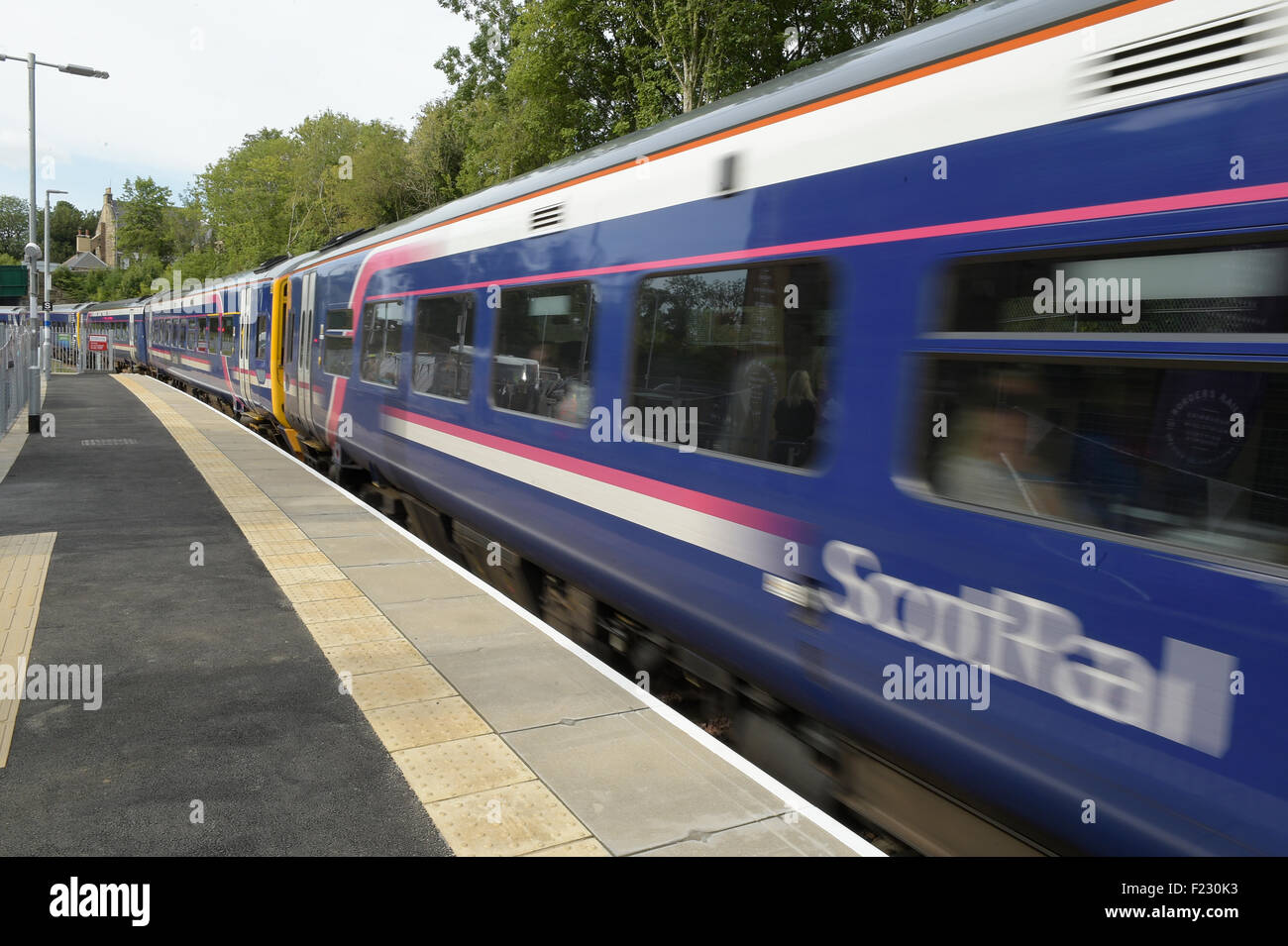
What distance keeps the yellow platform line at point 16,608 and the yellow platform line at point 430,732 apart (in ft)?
4.74

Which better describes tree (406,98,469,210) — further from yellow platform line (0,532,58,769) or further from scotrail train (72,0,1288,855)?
scotrail train (72,0,1288,855)

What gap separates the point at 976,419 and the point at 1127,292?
0.61m

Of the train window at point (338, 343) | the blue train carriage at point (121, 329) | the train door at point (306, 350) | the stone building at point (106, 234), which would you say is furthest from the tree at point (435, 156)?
the stone building at point (106, 234)

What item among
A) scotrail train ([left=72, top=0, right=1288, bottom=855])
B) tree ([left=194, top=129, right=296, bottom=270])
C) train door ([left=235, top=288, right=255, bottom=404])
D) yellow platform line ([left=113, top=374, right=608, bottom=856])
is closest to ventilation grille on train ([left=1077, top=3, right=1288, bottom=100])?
scotrail train ([left=72, top=0, right=1288, bottom=855])

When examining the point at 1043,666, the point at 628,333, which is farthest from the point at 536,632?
the point at 1043,666

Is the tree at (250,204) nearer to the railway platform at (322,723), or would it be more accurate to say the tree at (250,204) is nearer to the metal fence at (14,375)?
the metal fence at (14,375)

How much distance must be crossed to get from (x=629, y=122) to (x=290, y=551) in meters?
23.0

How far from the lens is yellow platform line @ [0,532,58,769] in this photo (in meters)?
4.43

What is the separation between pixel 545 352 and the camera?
6.07 m

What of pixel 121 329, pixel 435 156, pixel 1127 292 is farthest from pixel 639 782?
pixel 121 329

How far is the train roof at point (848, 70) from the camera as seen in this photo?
9.98 feet

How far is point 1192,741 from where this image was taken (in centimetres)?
237

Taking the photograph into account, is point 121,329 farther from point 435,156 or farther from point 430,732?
point 430,732
